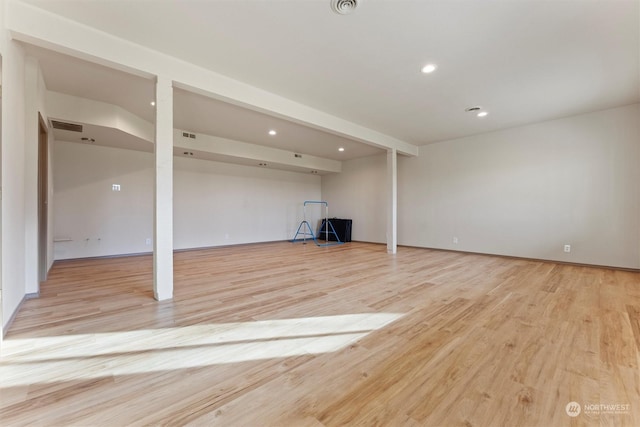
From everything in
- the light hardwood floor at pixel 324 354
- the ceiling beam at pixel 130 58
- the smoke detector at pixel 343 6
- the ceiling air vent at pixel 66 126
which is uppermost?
the smoke detector at pixel 343 6

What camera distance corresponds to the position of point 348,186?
27.8 ft

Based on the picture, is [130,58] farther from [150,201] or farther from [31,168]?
[150,201]

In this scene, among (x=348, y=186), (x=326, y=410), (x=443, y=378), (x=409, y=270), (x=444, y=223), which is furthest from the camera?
(x=348, y=186)

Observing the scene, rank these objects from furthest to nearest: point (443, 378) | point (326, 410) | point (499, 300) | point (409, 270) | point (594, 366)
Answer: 1. point (409, 270)
2. point (499, 300)
3. point (594, 366)
4. point (443, 378)
5. point (326, 410)

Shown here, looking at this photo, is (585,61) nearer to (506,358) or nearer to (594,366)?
(594,366)

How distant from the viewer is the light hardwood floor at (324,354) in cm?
128

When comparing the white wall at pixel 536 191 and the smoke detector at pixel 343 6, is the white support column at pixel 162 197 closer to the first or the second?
the smoke detector at pixel 343 6

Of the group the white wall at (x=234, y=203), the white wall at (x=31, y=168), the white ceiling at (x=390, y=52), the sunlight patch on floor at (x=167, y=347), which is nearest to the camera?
the sunlight patch on floor at (x=167, y=347)

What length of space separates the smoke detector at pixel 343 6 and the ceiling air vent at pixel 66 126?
13.8 ft

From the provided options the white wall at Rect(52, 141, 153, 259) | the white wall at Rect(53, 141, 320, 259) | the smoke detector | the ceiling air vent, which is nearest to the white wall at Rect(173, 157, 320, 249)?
the white wall at Rect(53, 141, 320, 259)

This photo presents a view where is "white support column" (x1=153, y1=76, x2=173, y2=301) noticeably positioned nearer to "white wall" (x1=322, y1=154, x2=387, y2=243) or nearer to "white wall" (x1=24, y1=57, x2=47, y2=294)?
"white wall" (x1=24, y1=57, x2=47, y2=294)

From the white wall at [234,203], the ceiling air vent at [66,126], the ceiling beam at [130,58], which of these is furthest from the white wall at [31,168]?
the white wall at [234,203]

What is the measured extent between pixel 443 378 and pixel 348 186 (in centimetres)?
719

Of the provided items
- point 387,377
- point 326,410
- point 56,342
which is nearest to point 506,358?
point 387,377
